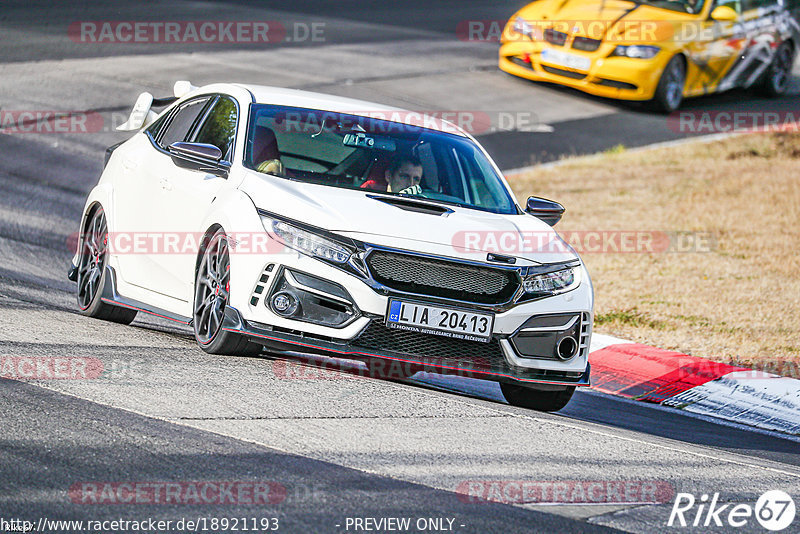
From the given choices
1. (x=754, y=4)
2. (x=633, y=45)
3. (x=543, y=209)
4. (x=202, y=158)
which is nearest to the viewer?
(x=202, y=158)

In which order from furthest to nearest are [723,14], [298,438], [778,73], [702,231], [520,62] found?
[778,73]
[520,62]
[723,14]
[702,231]
[298,438]

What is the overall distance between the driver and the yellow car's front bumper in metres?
11.4

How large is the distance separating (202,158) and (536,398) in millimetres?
2471

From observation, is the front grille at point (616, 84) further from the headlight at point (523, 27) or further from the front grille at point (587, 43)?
the headlight at point (523, 27)

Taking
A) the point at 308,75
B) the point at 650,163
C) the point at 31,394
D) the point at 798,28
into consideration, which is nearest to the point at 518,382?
the point at 31,394

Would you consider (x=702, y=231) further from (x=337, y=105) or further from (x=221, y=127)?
(x=221, y=127)

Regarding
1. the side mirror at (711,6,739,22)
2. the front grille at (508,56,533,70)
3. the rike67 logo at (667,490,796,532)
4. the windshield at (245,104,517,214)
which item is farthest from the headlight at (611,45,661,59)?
the rike67 logo at (667,490,796,532)

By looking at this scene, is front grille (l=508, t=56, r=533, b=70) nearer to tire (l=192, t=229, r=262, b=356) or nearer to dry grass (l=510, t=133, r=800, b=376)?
dry grass (l=510, t=133, r=800, b=376)

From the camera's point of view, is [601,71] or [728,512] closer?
[728,512]

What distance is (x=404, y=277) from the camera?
682 cm

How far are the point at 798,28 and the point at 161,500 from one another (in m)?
19.7

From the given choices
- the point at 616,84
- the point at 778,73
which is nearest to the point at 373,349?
the point at 616,84

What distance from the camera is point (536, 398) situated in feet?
25.2

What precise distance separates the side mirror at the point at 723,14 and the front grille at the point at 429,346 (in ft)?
45.3
